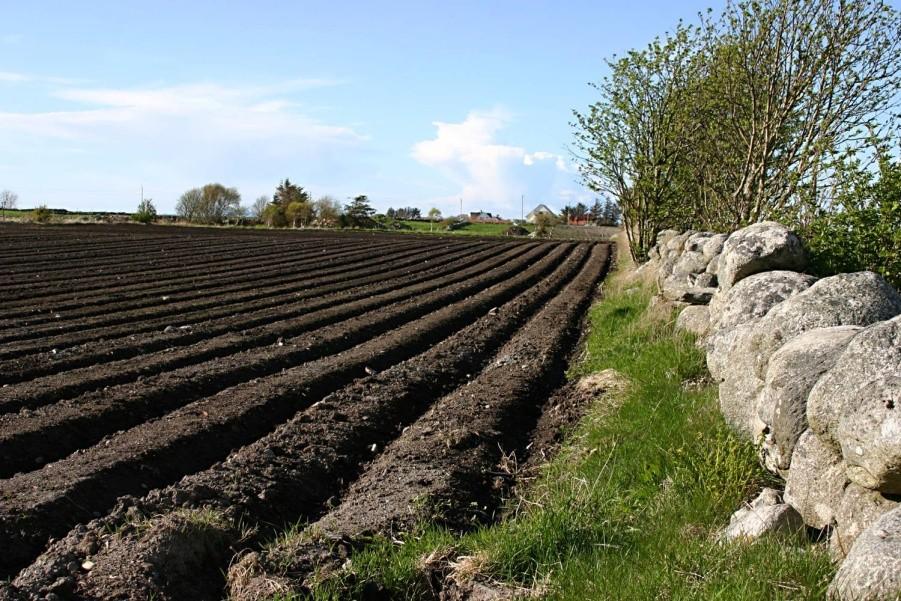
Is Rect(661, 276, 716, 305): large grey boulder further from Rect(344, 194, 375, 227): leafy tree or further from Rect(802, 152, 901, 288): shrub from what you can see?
Rect(344, 194, 375, 227): leafy tree

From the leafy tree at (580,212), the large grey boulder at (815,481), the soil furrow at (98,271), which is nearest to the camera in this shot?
the large grey boulder at (815,481)

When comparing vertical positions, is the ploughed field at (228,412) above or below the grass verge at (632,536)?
below

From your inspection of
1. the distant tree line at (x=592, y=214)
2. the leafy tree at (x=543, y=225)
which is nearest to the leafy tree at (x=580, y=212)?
the distant tree line at (x=592, y=214)

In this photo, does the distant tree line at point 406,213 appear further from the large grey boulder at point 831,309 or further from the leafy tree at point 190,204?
the large grey boulder at point 831,309

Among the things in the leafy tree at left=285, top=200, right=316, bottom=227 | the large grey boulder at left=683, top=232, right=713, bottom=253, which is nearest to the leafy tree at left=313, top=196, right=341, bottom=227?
the leafy tree at left=285, top=200, right=316, bottom=227

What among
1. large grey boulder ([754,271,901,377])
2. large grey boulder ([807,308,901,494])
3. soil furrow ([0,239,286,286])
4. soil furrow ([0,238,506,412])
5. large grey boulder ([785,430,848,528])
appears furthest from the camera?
soil furrow ([0,239,286,286])

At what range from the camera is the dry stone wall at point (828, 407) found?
4.12 metres

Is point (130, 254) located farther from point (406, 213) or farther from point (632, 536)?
point (406, 213)

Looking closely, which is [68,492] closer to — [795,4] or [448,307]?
[448,307]

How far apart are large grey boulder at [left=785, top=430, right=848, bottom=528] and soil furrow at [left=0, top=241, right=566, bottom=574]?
4.84 metres

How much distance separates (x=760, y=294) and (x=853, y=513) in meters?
3.93

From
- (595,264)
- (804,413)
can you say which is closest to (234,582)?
(804,413)

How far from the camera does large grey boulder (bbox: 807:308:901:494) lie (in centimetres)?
422

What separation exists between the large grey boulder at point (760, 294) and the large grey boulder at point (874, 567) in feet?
13.6
